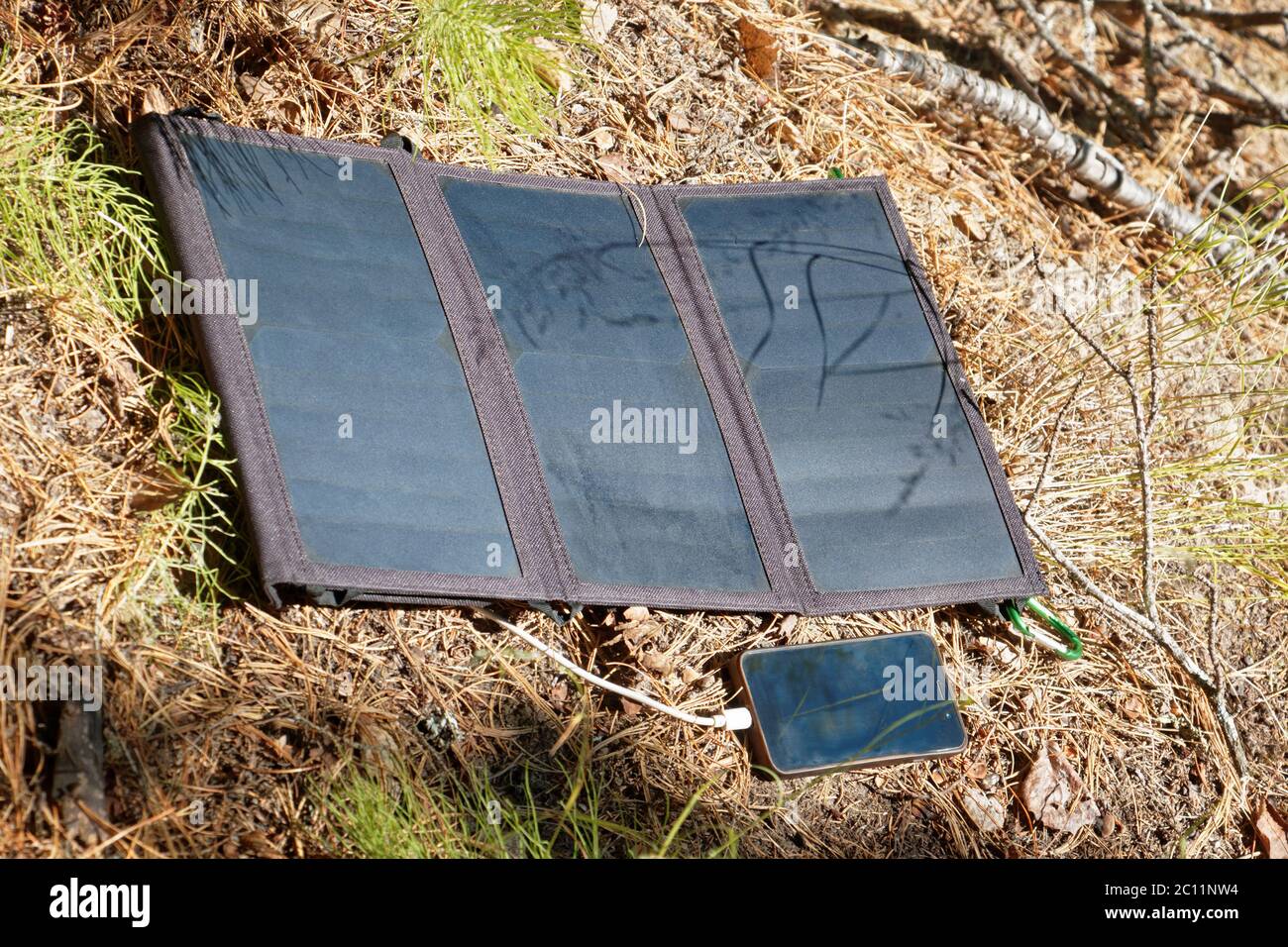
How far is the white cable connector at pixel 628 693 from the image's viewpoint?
2.41m

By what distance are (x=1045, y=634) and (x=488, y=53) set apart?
1.78 m

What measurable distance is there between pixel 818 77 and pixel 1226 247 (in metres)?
1.46

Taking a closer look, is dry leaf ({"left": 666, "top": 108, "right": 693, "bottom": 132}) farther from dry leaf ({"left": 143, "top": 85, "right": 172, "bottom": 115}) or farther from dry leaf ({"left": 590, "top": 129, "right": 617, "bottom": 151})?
dry leaf ({"left": 143, "top": 85, "right": 172, "bottom": 115})

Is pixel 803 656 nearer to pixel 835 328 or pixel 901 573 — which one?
pixel 901 573

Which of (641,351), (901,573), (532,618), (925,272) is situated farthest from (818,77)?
(532,618)

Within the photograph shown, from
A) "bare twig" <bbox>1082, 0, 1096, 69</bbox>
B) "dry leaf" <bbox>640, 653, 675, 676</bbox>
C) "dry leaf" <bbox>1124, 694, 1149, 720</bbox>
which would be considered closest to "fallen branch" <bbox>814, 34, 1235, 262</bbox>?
"bare twig" <bbox>1082, 0, 1096, 69</bbox>

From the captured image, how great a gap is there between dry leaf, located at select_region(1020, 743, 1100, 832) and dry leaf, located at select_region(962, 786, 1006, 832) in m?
0.07

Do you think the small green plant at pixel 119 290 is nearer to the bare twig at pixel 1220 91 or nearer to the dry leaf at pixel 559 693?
the dry leaf at pixel 559 693

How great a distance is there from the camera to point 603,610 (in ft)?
8.27

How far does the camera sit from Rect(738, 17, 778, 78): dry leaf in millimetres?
3455

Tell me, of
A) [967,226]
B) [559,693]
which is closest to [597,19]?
[967,226]

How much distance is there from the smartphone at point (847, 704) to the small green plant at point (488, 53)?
1.37 meters

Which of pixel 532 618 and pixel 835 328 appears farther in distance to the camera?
pixel 835 328

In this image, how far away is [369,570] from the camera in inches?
87.7
